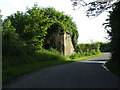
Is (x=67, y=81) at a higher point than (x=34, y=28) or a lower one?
lower

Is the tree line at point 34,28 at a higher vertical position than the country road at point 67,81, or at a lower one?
higher

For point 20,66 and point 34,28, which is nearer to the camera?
point 20,66

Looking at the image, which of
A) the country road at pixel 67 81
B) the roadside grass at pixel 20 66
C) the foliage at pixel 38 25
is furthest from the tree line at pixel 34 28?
the country road at pixel 67 81

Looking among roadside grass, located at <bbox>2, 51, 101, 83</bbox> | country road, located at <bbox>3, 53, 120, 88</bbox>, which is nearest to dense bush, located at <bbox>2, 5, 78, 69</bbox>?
roadside grass, located at <bbox>2, 51, 101, 83</bbox>

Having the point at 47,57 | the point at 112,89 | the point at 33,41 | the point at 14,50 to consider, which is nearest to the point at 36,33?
the point at 33,41

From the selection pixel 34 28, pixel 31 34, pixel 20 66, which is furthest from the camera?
pixel 34 28

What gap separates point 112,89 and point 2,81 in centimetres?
497

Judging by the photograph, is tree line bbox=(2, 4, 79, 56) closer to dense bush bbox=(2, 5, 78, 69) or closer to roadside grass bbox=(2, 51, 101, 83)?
dense bush bbox=(2, 5, 78, 69)

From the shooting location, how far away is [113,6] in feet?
A: 39.9

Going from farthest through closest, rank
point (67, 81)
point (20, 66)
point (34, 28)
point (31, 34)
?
point (34, 28), point (31, 34), point (20, 66), point (67, 81)

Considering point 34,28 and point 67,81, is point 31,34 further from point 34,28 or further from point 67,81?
point 67,81

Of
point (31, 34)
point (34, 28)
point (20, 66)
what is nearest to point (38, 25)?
point (34, 28)

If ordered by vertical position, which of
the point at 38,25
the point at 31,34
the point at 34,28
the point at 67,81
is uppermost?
the point at 38,25

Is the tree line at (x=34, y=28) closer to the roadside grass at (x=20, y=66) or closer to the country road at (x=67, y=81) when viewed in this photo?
the roadside grass at (x=20, y=66)
